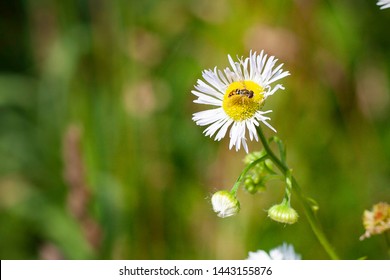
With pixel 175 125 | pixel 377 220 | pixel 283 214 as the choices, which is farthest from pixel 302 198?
pixel 175 125

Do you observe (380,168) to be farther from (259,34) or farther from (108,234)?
(108,234)

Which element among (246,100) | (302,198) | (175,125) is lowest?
(302,198)

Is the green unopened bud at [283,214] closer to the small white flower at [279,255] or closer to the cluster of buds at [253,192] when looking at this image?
the cluster of buds at [253,192]

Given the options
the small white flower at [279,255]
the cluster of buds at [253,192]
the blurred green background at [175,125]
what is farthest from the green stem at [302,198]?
the blurred green background at [175,125]

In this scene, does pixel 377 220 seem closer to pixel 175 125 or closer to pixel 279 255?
pixel 279 255

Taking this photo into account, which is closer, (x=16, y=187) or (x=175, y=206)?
(x=175, y=206)

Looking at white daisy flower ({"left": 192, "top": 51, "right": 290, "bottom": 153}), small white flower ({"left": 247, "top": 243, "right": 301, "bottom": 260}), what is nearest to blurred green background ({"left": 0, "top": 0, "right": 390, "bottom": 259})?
small white flower ({"left": 247, "top": 243, "right": 301, "bottom": 260})
